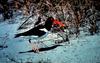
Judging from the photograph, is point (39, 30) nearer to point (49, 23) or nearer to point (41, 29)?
point (41, 29)

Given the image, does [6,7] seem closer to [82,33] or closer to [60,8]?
[60,8]

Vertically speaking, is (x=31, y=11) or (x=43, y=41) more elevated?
(x=31, y=11)

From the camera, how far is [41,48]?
2650 mm

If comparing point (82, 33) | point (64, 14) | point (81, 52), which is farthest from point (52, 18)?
point (81, 52)

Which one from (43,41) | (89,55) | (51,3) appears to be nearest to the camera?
(89,55)

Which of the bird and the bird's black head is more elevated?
the bird's black head

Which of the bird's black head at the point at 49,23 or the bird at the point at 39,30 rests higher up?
the bird's black head at the point at 49,23

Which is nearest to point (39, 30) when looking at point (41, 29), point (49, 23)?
point (41, 29)

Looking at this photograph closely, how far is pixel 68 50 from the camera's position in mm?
2588

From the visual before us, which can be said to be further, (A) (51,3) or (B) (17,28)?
(A) (51,3)

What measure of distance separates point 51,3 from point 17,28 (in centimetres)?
50

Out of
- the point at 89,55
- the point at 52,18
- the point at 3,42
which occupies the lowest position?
the point at 89,55

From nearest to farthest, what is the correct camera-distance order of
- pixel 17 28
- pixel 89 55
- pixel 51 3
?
pixel 89 55 → pixel 17 28 → pixel 51 3

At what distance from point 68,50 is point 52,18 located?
46 centimetres
